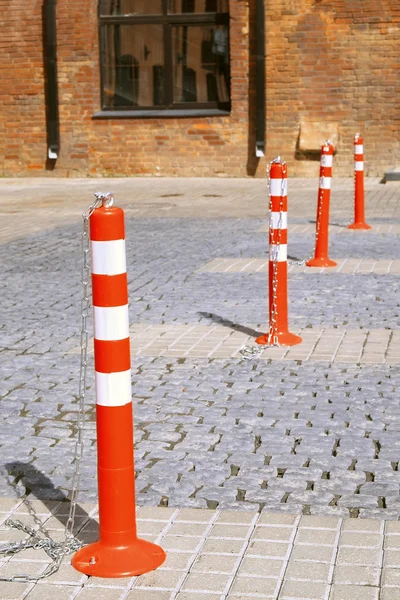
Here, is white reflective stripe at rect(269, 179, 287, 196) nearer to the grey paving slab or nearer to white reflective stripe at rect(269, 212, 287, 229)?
white reflective stripe at rect(269, 212, 287, 229)

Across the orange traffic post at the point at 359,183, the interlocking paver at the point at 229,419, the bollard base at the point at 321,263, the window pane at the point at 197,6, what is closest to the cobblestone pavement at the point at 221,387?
the interlocking paver at the point at 229,419

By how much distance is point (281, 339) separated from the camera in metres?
7.28

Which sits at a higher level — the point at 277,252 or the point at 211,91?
the point at 211,91

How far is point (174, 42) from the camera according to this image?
70.6 feet

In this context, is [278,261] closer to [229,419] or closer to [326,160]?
[229,419]

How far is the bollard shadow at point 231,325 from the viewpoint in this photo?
25.0 ft

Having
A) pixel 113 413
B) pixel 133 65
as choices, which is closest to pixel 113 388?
pixel 113 413

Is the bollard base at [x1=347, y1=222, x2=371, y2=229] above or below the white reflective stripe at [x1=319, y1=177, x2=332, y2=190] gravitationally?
below

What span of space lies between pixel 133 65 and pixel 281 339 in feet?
50.7

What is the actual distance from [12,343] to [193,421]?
2.29m

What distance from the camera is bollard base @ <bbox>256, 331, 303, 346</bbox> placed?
7.25 m

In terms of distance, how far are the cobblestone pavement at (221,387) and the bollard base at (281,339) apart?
0.60 ft

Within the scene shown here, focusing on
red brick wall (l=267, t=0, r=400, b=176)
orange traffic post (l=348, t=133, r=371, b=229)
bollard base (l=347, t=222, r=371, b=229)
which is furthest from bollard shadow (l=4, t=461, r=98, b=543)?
red brick wall (l=267, t=0, r=400, b=176)

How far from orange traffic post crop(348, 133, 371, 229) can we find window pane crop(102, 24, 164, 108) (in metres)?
9.27
